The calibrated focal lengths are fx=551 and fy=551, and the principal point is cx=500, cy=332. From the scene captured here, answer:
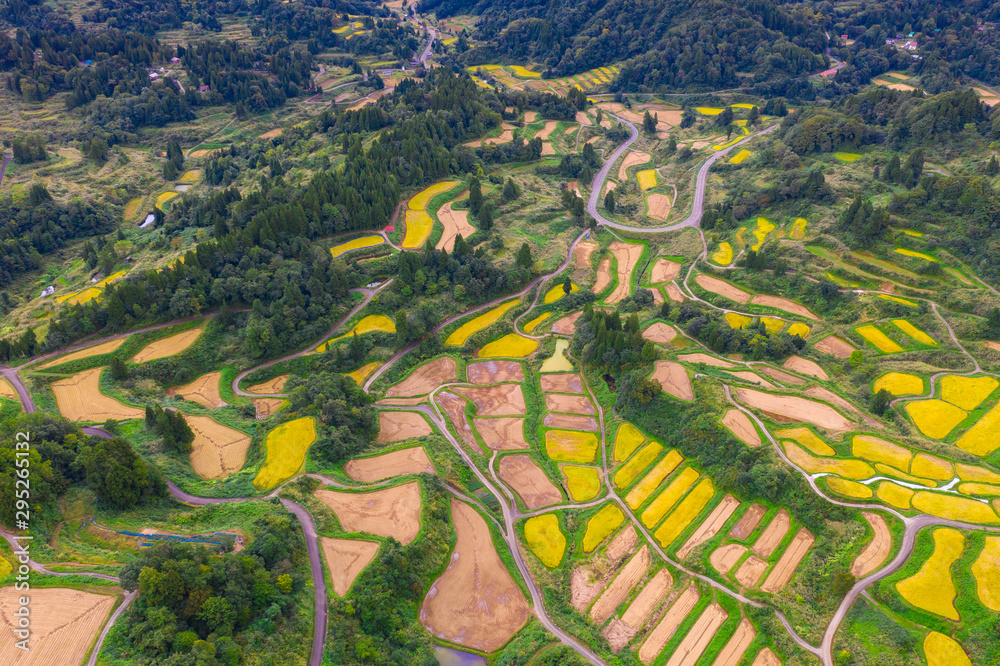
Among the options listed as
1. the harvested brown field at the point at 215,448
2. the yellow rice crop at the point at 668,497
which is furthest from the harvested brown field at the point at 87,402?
the yellow rice crop at the point at 668,497

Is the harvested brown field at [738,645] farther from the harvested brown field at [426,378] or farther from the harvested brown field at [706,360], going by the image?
the harvested brown field at [426,378]

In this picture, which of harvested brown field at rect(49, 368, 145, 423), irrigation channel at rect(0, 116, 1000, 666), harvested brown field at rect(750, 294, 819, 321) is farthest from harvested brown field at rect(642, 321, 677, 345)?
harvested brown field at rect(49, 368, 145, 423)

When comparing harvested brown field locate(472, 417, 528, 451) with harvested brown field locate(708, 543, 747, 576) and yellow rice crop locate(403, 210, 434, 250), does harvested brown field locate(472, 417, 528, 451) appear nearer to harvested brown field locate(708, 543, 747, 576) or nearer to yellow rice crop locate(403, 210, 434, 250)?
harvested brown field locate(708, 543, 747, 576)

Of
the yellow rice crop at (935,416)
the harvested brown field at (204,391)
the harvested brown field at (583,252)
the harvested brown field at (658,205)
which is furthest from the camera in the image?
the harvested brown field at (658,205)

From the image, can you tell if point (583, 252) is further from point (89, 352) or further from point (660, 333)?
point (89, 352)

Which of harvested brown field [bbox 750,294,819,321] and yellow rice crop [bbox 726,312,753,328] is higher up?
harvested brown field [bbox 750,294,819,321]

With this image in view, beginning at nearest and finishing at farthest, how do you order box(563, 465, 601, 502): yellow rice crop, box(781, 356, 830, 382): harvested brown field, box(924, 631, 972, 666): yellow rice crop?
box(924, 631, 972, 666): yellow rice crop
box(563, 465, 601, 502): yellow rice crop
box(781, 356, 830, 382): harvested brown field

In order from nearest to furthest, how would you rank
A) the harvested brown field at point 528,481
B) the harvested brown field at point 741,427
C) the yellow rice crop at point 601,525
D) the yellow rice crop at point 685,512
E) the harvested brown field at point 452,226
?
the yellow rice crop at point 685,512 < the yellow rice crop at point 601,525 < the harvested brown field at point 741,427 < the harvested brown field at point 528,481 < the harvested brown field at point 452,226
